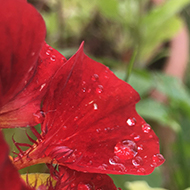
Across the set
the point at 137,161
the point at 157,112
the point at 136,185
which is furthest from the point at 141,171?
the point at 157,112

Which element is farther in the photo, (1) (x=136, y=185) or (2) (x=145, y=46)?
(2) (x=145, y=46)

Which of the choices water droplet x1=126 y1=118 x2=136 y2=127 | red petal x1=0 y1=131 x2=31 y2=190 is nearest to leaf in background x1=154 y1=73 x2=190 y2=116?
water droplet x1=126 y1=118 x2=136 y2=127

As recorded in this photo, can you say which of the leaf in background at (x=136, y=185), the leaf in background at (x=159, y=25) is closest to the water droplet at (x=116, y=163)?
the leaf in background at (x=136, y=185)

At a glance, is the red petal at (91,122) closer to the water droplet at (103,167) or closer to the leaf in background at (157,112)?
the water droplet at (103,167)

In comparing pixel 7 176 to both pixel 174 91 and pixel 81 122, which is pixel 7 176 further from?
pixel 174 91

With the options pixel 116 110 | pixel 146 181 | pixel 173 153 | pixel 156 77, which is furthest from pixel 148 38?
pixel 116 110

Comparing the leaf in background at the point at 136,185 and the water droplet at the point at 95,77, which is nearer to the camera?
the water droplet at the point at 95,77
